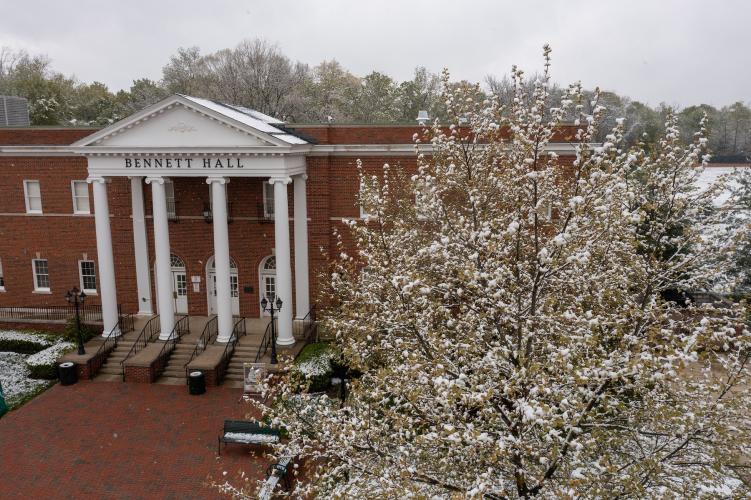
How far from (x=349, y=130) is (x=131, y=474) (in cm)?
1393

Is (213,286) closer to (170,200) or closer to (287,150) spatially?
(170,200)

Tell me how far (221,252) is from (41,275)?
1056cm

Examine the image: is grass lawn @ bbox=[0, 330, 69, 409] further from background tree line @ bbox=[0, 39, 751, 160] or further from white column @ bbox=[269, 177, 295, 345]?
background tree line @ bbox=[0, 39, 751, 160]

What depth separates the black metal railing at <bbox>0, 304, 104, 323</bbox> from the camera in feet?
79.6

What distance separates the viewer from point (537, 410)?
5.56m

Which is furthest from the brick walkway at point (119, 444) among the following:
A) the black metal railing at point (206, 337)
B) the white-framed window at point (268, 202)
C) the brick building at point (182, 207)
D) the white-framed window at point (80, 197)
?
the white-framed window at point (80, 197)

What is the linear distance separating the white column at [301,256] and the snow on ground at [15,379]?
9509 mm

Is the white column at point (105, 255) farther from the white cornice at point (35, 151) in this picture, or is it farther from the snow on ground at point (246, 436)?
the snow on ground at point (246, 436)

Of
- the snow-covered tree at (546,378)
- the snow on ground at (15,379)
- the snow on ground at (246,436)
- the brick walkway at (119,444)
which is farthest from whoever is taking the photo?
the snow on ground at (15,379)

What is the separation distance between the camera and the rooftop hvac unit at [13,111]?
1115 inches

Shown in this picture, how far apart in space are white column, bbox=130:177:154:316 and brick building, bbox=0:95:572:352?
0.05 meters

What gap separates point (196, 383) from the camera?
19000mm

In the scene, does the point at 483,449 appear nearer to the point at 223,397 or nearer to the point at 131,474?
the point at 131,474

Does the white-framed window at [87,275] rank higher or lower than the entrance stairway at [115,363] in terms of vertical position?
higher
